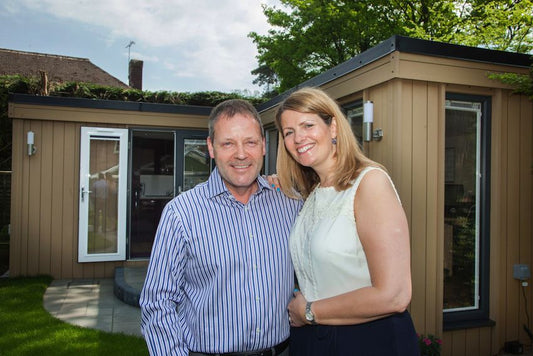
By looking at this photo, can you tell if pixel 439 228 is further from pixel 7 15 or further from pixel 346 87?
pixel 7 15

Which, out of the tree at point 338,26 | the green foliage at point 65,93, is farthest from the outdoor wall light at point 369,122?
the tree at point 338,26

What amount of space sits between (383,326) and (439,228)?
88.3 inches

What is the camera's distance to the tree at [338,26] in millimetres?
12094

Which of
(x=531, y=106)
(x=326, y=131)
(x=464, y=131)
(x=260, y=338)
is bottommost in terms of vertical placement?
(x=260, y=338)

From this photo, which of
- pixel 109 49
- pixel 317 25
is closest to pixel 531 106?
pixel 317 25

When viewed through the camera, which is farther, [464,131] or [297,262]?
[464,131]

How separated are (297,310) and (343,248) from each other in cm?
34

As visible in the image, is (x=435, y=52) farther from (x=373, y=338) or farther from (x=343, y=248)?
(x=373, y=338)

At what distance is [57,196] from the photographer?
20.3 ft

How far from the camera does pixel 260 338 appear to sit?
59.1 inches

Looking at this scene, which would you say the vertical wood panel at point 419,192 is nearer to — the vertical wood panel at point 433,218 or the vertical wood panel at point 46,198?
the vertical wood panel at point 433,218

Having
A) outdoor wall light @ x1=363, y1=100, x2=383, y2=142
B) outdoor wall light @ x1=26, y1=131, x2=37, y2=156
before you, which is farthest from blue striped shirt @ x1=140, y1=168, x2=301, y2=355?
outdoor wall light @ x1=26, y1=131, x2=37, y2=156

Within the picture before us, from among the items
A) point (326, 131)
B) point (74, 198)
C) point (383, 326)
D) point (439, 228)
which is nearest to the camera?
point (383, 326)

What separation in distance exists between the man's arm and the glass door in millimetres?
5433
